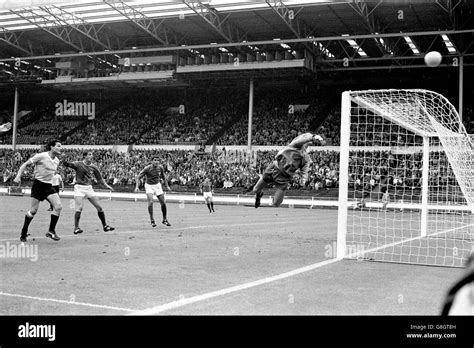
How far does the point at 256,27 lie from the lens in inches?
1503

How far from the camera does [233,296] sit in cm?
653

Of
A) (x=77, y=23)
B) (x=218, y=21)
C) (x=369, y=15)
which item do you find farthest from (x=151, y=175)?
(x=77, y=23)

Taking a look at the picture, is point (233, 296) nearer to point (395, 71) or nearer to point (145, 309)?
point (145, 309)

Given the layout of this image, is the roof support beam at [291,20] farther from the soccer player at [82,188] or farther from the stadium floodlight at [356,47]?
the soccer player at [82,188]

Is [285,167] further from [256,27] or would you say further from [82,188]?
[256,27]

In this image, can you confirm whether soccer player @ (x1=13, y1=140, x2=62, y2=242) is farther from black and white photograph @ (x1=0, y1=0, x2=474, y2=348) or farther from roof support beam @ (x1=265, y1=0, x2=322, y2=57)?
roof support beam @ (x1=265, y1=0, x2=322, y2=57)

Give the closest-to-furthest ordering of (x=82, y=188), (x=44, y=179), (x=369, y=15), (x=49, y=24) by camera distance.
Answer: (x=44, y=179) < (x=82, y=188) < (x=369, y=15) < (x=49, y=24)

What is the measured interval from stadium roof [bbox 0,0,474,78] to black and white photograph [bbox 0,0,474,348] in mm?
187

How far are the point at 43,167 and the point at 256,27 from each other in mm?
29103

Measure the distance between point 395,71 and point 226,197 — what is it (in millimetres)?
18611

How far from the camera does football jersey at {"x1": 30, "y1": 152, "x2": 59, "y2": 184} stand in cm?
1133

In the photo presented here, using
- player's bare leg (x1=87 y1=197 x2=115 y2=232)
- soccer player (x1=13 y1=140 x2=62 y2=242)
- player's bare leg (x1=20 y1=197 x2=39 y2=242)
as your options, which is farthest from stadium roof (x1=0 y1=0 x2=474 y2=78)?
player's bare leg (x1=20 y1=197 x2=39 y2=242)
